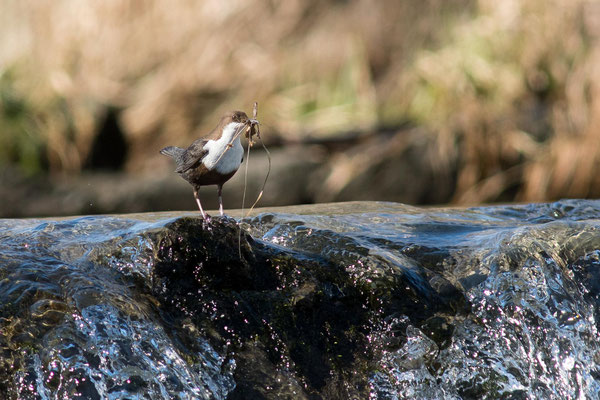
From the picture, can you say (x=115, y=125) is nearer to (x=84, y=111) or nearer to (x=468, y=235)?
(x=84, y=111)

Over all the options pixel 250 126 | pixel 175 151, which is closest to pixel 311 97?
pixel 175 151

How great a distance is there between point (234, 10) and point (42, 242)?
9.39 meters

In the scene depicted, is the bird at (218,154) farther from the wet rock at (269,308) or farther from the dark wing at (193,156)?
the wet rock at (269,308)

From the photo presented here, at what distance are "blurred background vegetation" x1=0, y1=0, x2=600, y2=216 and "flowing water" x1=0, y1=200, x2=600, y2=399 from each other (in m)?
7.09

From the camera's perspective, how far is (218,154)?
2607mm

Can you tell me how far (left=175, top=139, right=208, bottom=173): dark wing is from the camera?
2.64 m

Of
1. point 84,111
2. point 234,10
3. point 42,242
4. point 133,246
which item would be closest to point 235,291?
point 133,246

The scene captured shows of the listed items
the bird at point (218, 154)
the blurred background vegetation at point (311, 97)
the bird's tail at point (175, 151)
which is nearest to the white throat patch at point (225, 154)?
the bird at point (218, 154)

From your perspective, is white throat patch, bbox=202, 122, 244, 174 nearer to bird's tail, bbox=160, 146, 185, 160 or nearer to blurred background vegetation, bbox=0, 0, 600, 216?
bird's tail, bbox=160, 146, 185, 160

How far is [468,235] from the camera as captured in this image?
11.9ft

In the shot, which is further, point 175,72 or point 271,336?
point 175,72

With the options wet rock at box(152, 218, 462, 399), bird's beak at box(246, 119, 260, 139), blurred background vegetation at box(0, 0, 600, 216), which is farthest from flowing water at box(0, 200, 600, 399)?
blurred background vegetation at box(0, 0, 600, 216)

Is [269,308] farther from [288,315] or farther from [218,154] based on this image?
[218,154]

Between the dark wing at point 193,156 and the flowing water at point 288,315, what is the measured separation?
201mm
